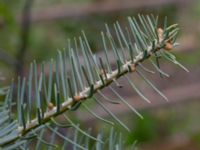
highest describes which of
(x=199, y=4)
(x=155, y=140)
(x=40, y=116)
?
(x=199, y=4)

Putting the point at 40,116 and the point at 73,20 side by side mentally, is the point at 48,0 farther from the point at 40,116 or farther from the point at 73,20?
the point at 40,116

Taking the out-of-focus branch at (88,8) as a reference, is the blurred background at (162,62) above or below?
below

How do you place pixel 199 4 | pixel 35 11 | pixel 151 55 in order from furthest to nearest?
1. pixel 199 4
2. pixel 35 11
3. pixel 151 55

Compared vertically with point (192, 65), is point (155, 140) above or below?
below

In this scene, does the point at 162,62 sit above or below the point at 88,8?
below

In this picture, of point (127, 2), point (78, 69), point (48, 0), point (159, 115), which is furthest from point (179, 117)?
point (78, 69)

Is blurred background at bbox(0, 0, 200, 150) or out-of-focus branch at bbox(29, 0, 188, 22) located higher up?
out-of-focus branch at bbox(29, 0, 188, 22)

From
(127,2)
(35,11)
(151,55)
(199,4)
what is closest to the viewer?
(151,55)

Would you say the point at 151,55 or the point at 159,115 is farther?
the point at 159,115
